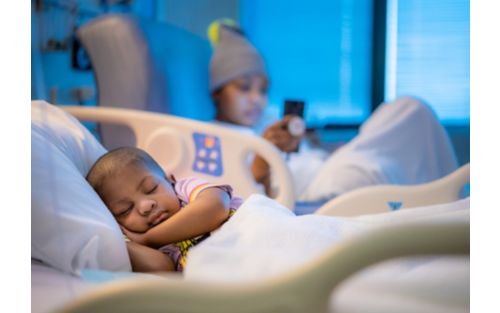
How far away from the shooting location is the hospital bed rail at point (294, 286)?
40 centimetres

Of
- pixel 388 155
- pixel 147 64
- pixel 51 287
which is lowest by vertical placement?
pixel 51 287

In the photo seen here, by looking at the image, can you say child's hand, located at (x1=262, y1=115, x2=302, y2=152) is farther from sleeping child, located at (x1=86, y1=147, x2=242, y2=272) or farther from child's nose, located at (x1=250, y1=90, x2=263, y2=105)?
sleeping child, located at (x1=86, y1=147, x2=242, y2=272)

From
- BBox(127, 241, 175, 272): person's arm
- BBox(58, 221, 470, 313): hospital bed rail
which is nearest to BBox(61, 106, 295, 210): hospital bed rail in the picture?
BBox(127, 241, 175, 272): person's arm

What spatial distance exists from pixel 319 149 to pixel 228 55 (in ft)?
0.76

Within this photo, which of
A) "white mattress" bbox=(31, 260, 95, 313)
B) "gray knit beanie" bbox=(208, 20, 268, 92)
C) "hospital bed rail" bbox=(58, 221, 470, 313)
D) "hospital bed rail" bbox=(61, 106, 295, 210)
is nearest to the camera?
"hospital bed rail" bbox=(58, 221, 470, 313)

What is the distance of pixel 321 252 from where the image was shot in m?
0.45

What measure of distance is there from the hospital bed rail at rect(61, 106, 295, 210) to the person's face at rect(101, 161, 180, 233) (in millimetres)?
55

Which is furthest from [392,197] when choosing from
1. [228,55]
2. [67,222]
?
[67,222]

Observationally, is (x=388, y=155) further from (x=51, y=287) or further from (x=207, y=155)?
(x=51, y=287)

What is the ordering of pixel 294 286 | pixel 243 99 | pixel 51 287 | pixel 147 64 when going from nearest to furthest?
pixel 294 286 → pixel 51 287 → pixel 147 64 → pixel 243 99

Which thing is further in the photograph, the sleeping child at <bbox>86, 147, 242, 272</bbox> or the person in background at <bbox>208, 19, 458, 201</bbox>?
the person in background at <bbox>208, 19, 458, 201</bbox>

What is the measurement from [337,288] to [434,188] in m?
0.41

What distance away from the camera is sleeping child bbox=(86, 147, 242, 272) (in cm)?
61
